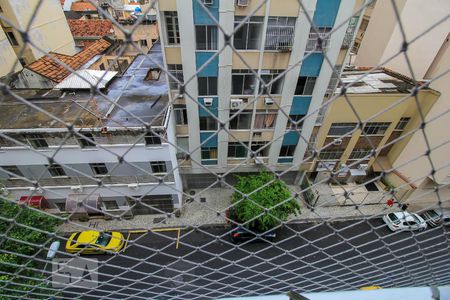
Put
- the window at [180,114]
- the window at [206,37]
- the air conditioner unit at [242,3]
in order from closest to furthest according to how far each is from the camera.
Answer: the air conditioner unit at [242,3] → the window at [206,37] → the window at [180,114]

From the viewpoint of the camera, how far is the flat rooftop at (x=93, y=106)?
2.39 metres

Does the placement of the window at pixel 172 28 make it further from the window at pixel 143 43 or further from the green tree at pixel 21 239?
the window at pixel 143 43

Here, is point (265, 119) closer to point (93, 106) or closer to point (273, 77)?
point (273, 77)

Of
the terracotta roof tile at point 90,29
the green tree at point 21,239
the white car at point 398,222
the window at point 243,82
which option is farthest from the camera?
the terracotta roof tile at point 90,29

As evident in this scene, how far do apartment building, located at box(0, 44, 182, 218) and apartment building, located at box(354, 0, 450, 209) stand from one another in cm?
259

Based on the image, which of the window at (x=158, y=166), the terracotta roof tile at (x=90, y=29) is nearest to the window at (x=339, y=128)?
the window at (x=158, y=166)

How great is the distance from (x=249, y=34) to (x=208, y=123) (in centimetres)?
105

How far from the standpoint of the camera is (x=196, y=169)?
324cm

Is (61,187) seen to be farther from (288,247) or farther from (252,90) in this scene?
(288,247)

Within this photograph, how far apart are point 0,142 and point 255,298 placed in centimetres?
289

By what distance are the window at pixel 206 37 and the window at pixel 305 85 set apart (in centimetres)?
97

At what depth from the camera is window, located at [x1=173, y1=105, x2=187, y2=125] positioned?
2.68 metres

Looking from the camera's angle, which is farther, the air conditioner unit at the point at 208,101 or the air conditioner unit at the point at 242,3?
the air conditioner unit at the point at 208,101

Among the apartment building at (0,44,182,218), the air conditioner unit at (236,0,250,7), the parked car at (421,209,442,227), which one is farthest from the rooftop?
the apartment building at (0,44,182,218)
